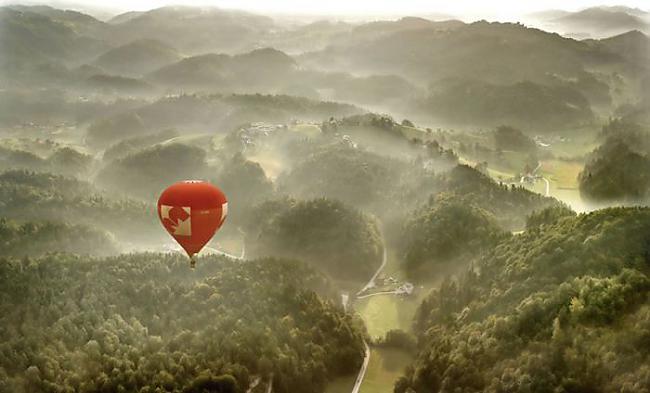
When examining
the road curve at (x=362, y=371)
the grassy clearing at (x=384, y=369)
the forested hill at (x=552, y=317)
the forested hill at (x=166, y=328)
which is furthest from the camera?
the grassy clearing at (x=384, y=369)

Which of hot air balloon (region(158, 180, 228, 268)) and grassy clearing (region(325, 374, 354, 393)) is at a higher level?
hot air balloon (region(158, 180, 228, 268))

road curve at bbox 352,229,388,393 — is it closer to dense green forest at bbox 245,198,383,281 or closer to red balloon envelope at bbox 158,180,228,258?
dense green forest at bbox 245,198,383,281

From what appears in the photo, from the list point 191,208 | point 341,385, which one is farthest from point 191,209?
point 341,385

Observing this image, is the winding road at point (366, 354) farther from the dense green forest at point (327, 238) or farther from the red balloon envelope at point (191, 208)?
the red balloon envelope at point (191, 208)

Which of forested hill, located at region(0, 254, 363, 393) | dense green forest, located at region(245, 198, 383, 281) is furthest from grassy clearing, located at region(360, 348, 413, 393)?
dense green forest, located at region(245, 198, 383, 281)

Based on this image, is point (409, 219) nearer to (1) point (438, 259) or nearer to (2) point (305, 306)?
(1) point (438, 259)

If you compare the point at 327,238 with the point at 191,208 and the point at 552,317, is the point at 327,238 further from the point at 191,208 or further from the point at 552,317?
the point at 191,208

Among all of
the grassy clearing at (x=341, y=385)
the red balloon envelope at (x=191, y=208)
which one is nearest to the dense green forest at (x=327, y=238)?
the grassy clearing at (x=341, y=385)

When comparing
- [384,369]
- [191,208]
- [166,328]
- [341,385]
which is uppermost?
[191,208]
